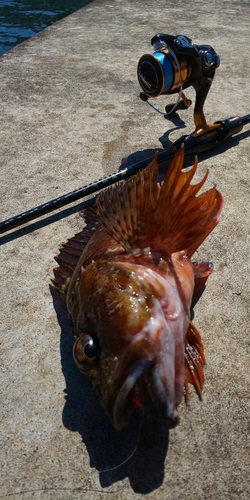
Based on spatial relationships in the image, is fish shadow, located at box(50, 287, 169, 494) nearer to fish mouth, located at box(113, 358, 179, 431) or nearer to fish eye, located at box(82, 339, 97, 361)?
fish mouth, located at box(113, 358, 179, 431)

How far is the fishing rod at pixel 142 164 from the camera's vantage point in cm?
331

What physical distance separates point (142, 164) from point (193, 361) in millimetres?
A: 1954

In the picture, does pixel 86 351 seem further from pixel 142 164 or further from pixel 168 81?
pixel 168 81

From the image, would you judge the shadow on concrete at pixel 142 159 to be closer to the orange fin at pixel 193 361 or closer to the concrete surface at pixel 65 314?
the concrete surface at pixel 65 314

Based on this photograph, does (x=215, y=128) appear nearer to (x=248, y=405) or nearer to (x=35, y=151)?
(x=35, y=151)

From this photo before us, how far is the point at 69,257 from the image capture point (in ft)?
9.20

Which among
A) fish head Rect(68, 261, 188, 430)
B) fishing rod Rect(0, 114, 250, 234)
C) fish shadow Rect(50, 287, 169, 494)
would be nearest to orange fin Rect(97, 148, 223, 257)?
fish head Rect(68, 261, 188, 430)

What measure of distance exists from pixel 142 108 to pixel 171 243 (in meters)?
3.30

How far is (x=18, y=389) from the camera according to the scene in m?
2.40

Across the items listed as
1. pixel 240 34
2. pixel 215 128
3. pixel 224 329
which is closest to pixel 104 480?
pixel 224 329

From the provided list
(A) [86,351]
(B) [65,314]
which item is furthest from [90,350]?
(B) [65,314]

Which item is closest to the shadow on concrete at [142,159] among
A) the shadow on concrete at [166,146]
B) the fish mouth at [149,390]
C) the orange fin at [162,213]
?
the shadow on concrete at [166,146]

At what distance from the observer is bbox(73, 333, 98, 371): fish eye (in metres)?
1.93

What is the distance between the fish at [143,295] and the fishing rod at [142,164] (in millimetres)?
865
